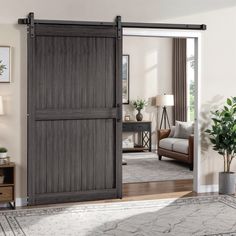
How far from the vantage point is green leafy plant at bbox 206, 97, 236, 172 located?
6191 millimetres

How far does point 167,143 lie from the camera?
920cm

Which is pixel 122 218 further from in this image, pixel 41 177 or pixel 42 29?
pixel 42 29

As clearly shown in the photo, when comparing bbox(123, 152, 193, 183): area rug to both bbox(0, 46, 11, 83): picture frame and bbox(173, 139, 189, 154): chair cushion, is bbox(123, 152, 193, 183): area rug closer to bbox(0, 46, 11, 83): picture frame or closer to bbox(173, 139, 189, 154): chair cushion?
A: bbox(173, 139, 189, 154): chair cushion

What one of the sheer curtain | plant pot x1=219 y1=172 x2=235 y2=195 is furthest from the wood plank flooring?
the sheer curtain

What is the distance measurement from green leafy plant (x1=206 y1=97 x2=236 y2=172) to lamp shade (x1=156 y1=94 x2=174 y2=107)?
4177mm

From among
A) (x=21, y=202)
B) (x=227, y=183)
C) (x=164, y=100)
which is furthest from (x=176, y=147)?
(x=21, y=202)

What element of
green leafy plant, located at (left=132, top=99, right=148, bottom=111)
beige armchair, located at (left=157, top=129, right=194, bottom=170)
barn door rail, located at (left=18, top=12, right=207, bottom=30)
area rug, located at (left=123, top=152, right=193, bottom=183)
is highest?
barn door rail, located at (left=18, top=12, right=207, bottom=30)

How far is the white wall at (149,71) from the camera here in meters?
10.8

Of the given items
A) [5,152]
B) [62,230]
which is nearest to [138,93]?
[5,152]

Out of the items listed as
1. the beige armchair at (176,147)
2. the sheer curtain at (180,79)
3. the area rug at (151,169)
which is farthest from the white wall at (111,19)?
the sheer curtain at (180,79)

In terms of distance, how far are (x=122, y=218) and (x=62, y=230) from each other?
0.73m

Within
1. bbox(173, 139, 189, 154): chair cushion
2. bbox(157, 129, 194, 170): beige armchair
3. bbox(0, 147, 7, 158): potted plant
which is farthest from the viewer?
bbox(173, 139, 189, 154): chair cushion

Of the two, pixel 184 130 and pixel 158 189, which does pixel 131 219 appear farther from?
pixel 184 130

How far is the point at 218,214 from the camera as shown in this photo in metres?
Result: 5.28
